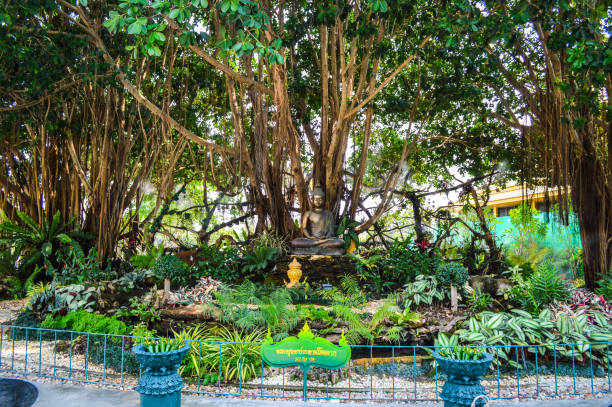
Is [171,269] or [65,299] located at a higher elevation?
[171,269]

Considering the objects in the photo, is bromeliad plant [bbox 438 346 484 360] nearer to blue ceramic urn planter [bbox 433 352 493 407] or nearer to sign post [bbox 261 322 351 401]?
blue ceramic urn planter [bbox 433 352 493 407]

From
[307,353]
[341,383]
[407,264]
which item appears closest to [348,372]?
[341,383]

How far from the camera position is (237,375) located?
4613 mm

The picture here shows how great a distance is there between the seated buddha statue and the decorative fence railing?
300cm

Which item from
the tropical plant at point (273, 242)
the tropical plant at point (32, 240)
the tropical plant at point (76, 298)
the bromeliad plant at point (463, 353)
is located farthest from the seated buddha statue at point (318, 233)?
the bromeliad plant at point (463, 353)

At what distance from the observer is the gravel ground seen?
4.26m

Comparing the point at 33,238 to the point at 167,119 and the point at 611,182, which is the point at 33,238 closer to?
the point at 167,119

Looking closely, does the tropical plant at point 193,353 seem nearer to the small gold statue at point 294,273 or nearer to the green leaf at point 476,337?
the small gold statue at point 294,273

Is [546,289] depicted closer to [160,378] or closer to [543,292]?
[543,292]

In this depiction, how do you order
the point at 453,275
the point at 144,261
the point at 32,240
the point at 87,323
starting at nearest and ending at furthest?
1. the point at 87,323
2. the point at 453,275
3. the point at 32,240
4. the point at 144,261

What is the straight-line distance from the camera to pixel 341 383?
4.64 m

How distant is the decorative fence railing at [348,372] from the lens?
14.1 feet

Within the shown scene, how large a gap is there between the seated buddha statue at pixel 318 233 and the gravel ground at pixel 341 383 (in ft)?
10.9

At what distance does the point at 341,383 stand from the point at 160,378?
2.31 metres
